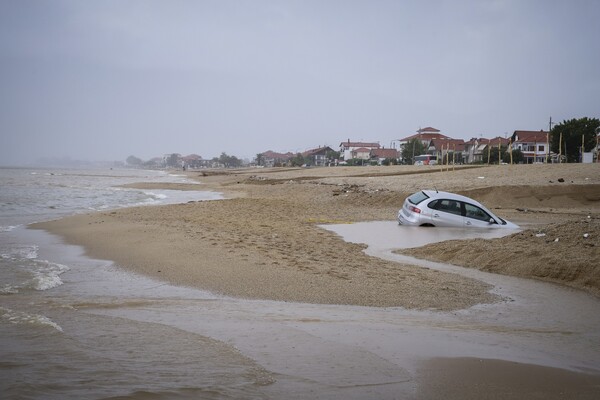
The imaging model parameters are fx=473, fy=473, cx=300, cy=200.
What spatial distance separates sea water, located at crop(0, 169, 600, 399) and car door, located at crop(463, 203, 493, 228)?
635cm

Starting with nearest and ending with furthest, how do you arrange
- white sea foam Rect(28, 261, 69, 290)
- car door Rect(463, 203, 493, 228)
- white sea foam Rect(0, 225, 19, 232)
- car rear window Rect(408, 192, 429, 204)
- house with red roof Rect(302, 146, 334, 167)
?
white sea foam Rect(28, 261, 69, 290), car door Rect(463, 203, 493, 228), car rear window Rect(408, 192, 429, 204), white sea foam Rect(0, 225, 19, 232), house with red roof Rect(302, 146, 334, 167)

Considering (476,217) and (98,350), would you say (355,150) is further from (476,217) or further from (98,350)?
(98,350)

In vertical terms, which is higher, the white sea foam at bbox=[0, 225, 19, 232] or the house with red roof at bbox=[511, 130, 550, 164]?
the house with red roof at bbox=[511, 130, 550, 164]

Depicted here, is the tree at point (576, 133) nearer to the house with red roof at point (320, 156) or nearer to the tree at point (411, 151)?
the tree at point (411, 151)

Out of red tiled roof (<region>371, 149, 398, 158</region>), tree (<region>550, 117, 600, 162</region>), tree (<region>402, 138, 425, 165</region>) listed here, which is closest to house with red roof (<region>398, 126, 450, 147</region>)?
red tiled roof (<region>371, 149, 398, 158</region>)

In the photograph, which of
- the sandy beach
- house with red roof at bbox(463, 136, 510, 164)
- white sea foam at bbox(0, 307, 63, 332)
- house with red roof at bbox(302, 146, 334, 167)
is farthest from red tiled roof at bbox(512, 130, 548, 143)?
white sea foam at bbox(0, 307, 63, 332)

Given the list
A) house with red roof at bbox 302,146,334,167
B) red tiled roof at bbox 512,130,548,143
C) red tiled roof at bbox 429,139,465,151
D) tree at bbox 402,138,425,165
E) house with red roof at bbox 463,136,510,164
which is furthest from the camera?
house with red roof at bbox 302,146,334,167

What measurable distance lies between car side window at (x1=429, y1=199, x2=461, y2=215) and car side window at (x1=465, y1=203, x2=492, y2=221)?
27 centimetres

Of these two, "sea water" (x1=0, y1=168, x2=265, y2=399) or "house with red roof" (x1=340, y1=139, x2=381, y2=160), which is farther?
"house with red roof" (x1=340, y1=139, x2=381, y2=160)

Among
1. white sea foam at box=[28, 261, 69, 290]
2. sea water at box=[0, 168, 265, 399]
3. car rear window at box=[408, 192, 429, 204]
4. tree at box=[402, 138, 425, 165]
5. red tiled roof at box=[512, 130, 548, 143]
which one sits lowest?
white sea foam at box=[28, 261, 69, 290]

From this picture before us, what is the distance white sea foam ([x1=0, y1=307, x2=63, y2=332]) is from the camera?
17.0 ft

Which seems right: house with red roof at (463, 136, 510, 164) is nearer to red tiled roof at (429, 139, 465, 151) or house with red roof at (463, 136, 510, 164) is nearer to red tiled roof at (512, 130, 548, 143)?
red tiled roof at (429, 139, 465, 151)

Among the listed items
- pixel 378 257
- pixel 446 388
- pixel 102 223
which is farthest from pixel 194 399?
pixel 102 223

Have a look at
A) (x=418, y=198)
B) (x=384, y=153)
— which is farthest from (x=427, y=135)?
(x=418, y=198)
